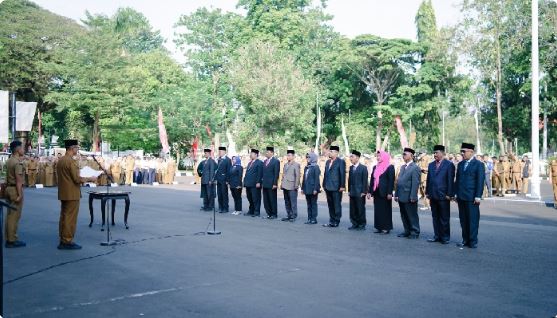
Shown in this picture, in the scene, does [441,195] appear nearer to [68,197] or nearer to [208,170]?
[68,197]

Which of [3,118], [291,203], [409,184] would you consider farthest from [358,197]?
[3,118]

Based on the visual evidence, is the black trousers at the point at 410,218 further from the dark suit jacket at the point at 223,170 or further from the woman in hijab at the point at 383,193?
the dark suit jacket at the point at 223,170

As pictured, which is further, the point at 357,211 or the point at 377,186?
the point at 357,211

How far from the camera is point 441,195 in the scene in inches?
462

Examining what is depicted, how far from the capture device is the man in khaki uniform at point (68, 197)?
34.6 ft

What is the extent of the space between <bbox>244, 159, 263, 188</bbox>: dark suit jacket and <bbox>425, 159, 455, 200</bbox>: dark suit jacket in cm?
640

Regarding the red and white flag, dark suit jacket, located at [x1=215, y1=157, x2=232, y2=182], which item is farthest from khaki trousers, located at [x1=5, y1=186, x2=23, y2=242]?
the red and white flag

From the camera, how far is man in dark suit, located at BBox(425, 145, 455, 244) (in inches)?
456

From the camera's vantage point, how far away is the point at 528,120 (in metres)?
44.9

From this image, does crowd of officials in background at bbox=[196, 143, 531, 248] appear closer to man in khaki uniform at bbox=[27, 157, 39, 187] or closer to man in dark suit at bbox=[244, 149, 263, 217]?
man in dark suit at bbox=[244, 149, 263, 217]

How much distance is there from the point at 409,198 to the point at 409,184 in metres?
0.35

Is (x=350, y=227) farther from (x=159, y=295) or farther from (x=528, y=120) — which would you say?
(x=528, y=120)

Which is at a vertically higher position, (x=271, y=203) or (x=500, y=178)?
(x=500, y=178)

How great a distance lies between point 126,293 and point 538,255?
7.15 metres
